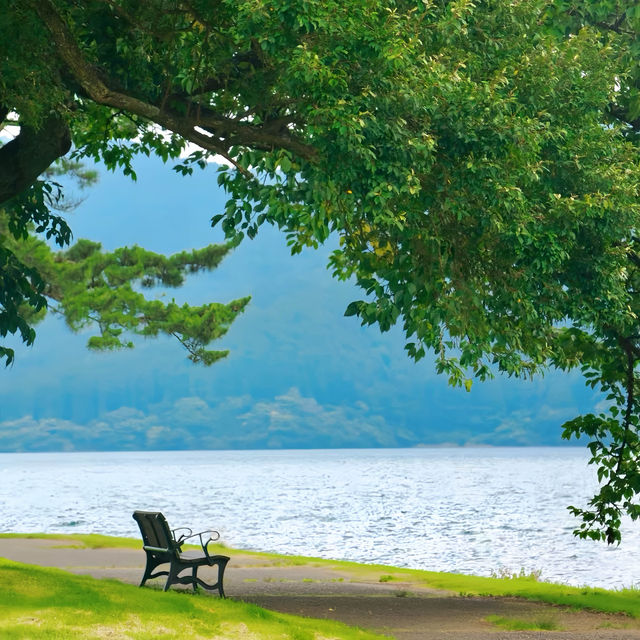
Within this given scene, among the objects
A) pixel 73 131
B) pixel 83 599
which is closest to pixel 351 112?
pixel 83 599

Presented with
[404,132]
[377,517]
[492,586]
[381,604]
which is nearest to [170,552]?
[381,604]

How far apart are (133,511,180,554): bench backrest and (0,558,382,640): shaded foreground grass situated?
1.16 m

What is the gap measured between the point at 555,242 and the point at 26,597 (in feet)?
23.3

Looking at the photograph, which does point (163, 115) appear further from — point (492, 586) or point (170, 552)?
point (492, 586)

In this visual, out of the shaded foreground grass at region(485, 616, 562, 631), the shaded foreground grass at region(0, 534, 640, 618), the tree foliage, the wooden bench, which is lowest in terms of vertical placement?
the shaded foreground grass at region(0, 534, 640, 618)

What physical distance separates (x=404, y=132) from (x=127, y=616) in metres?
5.88

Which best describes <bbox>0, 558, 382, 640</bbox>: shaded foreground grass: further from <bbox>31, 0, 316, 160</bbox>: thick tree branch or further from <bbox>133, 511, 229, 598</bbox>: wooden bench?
<bbox>31, 0, 316, 160</bbox>: thick tree branch

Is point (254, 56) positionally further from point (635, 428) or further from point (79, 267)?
point (79, 267)

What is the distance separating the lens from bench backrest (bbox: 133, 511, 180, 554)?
12.9 meters

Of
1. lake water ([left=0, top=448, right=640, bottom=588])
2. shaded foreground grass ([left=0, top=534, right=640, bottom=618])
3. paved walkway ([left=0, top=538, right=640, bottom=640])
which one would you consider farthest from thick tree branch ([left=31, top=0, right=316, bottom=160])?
lake water ([left=0, top=448, right=640, bottom=588])

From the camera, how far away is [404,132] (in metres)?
9.93

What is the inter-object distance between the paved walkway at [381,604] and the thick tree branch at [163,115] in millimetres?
6381

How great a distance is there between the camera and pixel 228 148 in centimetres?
1199

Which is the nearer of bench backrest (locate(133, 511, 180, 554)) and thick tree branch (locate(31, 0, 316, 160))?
thick tree branch (locate(31, 0, 316, 160))
